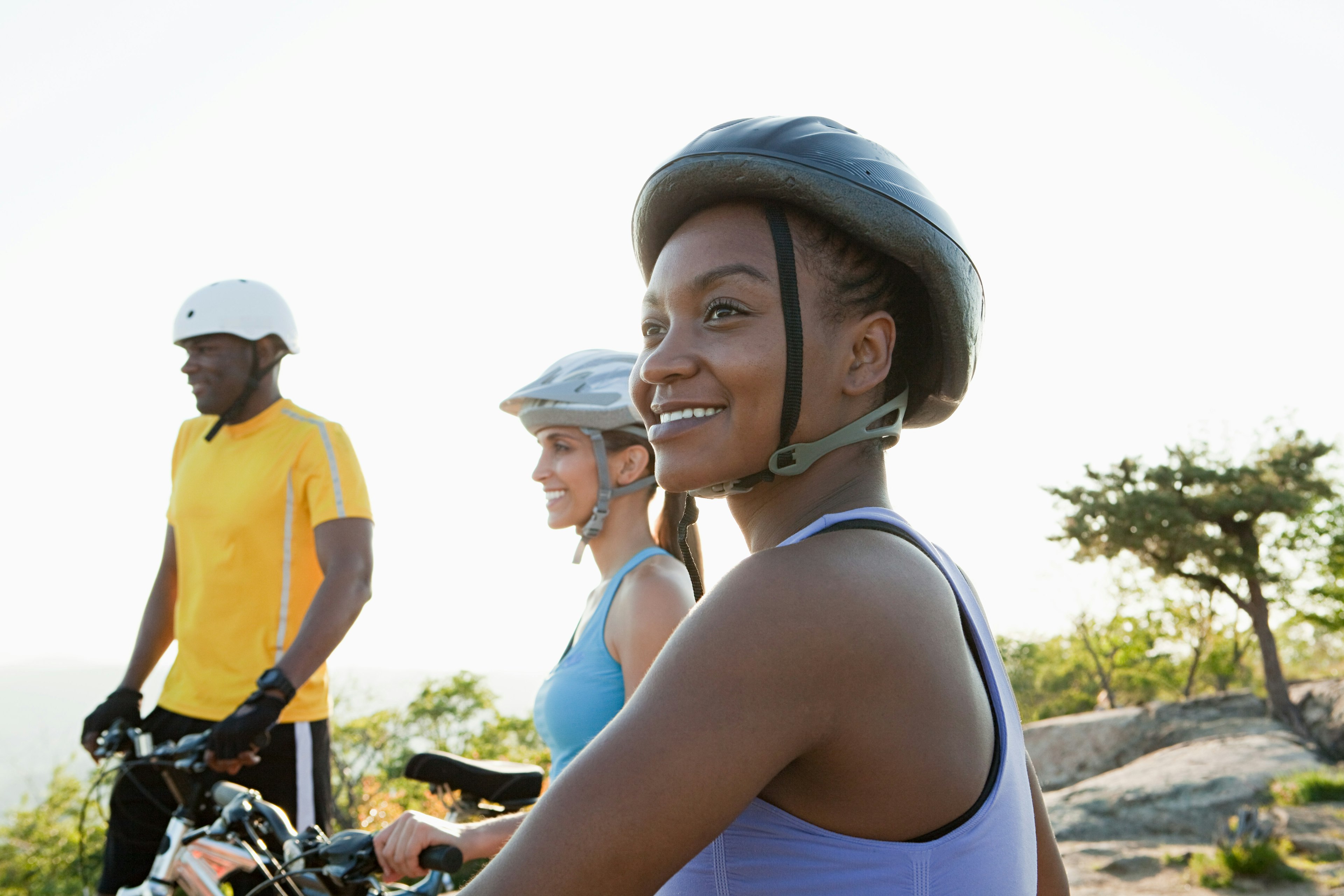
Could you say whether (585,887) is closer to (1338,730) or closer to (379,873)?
(379,873)

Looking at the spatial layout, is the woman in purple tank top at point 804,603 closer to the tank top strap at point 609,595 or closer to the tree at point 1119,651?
the tank top strap at point 609,595

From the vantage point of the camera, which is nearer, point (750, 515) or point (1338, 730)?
point (750, 515)

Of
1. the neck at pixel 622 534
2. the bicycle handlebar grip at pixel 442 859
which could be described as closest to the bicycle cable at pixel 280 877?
the bicycle handlebar grip at pixel 442 859

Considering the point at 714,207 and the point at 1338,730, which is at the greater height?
the point at 714,207

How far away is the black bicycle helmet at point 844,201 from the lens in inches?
63.8

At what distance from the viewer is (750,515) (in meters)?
1.77

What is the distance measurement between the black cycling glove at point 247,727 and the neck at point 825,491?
2.80 m

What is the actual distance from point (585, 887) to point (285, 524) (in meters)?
3.84

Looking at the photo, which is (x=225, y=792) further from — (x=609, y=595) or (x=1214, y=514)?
(x=1214, y=514)

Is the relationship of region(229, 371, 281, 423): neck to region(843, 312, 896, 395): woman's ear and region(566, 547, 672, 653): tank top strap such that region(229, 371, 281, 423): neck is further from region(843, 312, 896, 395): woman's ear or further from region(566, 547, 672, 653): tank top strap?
region(843, 312, 896, 395): woman's ear

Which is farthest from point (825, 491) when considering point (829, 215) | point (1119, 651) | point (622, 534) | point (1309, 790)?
point (1119, 651)

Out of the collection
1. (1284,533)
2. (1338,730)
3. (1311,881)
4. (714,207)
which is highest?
(714,207)

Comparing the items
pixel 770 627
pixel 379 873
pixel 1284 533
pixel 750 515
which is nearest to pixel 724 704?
pixel 770 627

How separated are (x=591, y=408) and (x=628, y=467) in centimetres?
25
